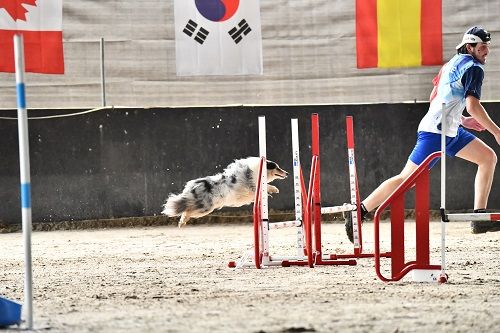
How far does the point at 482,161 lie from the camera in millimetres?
7871

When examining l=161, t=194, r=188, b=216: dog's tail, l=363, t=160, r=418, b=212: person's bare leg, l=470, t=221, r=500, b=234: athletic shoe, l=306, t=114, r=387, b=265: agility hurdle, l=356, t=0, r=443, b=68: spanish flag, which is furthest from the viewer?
l=356, t=0, r=443, b=68: spanish flag

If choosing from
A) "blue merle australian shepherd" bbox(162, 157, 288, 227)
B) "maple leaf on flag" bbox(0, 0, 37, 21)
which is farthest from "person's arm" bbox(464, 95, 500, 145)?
"maple leaf on flag" bbox(0, 0, 37, 21)

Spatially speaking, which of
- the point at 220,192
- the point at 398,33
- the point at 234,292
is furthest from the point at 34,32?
the point at 234,292

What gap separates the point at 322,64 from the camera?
1312cm

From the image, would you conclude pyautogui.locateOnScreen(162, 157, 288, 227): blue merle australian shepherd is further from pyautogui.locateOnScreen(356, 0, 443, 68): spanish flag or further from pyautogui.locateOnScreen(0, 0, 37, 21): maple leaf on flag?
pyautogui.locateOnScreen(0, 0, 37, 21): maple leaf on flag

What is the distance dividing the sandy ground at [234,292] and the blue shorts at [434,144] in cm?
83

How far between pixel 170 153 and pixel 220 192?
2.43m

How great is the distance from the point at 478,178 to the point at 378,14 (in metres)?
5.50

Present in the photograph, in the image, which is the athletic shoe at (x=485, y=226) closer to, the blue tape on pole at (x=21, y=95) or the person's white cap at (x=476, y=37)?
the person's white cap at (x=476, y=37)

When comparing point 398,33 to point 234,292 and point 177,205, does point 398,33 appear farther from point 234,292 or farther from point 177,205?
point 234,292

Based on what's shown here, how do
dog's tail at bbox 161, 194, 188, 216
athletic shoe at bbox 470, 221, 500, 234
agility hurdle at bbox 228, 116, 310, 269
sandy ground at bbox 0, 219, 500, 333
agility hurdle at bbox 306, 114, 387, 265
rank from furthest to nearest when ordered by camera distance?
dog's tail at bbox 161, 194, 188, 216 < athletic shoe at bbox 470, 221, 500, 234 < agility hurdle at bbox 228, 116, 310, 269 < agility hurdle at bbox 306, 114, 387, 265 < sandy ground at bbox 0, 219, 500, 333

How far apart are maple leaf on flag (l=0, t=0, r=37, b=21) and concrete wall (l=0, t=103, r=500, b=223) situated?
1219 mm

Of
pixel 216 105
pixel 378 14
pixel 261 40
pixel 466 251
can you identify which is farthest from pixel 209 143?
pixel 466 251

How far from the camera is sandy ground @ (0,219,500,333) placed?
186 inches
